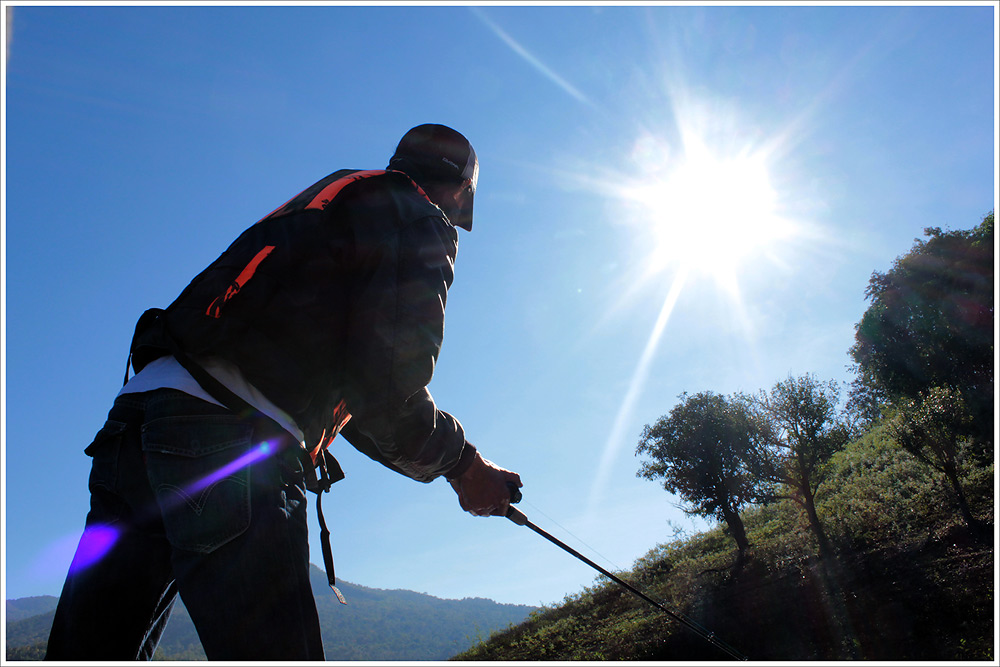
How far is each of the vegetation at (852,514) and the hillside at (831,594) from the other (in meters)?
0.07

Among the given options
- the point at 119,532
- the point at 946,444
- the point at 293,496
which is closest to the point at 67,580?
the point at 119,532

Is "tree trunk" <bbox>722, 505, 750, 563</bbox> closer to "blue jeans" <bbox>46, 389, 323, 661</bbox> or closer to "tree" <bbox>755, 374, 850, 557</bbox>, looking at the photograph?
"tree" <bbox>755, 374, 850, 557</bbox>

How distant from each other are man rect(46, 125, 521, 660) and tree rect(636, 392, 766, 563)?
27168 millimetres

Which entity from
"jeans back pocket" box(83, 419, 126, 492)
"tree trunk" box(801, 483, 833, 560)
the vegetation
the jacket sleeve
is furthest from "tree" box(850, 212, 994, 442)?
"jeans back pocket" box(83, 419, 126, 492)

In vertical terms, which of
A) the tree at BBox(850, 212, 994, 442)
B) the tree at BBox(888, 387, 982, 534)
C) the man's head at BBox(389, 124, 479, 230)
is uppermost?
the tree at BBox(850, 212, 994, 442)

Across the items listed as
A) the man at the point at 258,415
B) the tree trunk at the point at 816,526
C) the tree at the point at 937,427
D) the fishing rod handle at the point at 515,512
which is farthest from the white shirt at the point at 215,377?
the tree trunk at the point at 816,526

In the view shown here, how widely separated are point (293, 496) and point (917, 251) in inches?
1211

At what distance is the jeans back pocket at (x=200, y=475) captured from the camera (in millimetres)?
1433

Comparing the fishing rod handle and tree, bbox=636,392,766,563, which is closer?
the fishing rod handle

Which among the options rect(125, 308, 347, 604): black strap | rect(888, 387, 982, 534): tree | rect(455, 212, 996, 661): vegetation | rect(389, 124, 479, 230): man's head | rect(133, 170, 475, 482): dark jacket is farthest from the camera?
rect(888, 387, 982, 534): tree

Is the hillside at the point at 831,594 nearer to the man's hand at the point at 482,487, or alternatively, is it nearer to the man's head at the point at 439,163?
the man's hand at the point at 482,487

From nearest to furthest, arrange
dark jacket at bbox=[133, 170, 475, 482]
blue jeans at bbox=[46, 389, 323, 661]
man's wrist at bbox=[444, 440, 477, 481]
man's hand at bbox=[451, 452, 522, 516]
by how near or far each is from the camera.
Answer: blue jeans at bbox=[46, 389, 323, 661], dark jacket at bbox=[133, 170, 475, 482], man's wrist at bbox=[444, 440, 477, 481], man's hand at bbox=[451, 452, 522, 516]

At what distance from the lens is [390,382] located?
1.74 meters

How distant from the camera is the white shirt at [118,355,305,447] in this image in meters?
1.62
